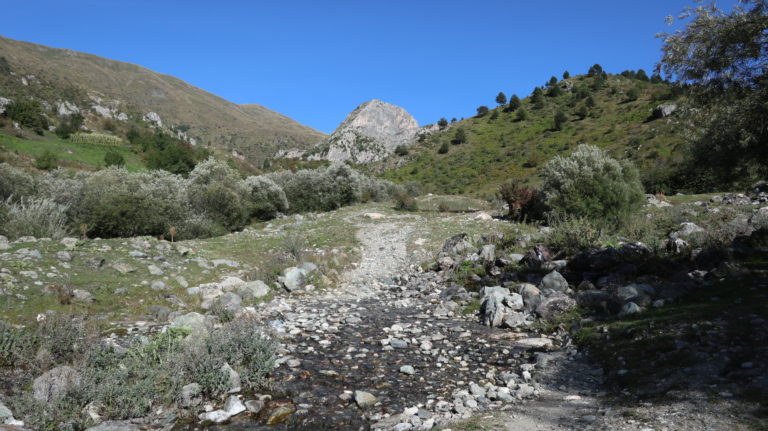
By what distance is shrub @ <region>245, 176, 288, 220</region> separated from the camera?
30562mm

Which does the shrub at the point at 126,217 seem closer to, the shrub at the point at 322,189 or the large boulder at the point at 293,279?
the large boulder at the point at 293,279

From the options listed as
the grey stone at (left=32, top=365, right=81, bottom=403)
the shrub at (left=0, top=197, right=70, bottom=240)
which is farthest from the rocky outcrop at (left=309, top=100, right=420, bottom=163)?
the grey stone at (left=32, top=365, right=81, bottom=403)

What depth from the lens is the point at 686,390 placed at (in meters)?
4.38

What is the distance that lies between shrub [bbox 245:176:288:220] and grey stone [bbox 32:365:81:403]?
2482 cm

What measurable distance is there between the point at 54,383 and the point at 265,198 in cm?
2733

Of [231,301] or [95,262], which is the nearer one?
[231,301]

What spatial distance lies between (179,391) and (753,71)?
12568 mm

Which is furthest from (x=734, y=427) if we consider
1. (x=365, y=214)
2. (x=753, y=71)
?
(x=365, y=214)

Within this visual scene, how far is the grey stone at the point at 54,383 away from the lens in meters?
4.55

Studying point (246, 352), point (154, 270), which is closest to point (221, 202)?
point (154, 270)

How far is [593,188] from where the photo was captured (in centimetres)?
1845

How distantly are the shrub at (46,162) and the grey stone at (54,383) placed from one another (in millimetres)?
36767

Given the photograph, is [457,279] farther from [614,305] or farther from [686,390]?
[686,390]

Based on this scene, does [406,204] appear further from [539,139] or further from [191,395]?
[539,139]
